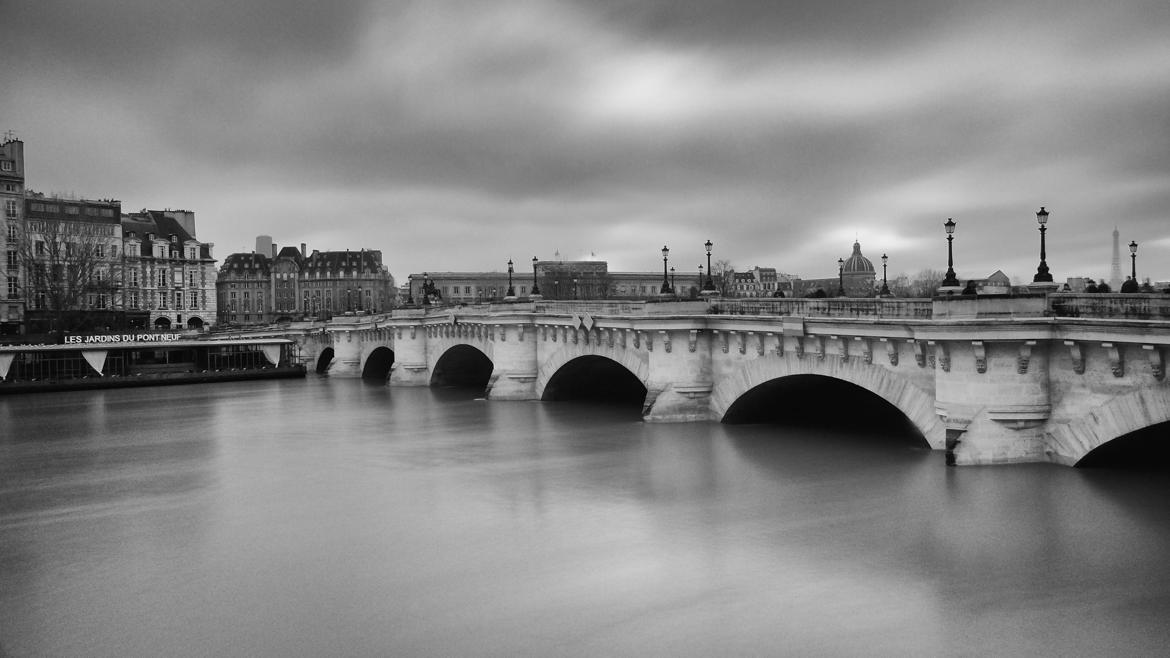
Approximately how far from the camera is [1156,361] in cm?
1722

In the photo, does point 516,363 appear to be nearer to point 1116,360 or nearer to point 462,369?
point 462,369

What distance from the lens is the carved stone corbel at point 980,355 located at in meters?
20.3

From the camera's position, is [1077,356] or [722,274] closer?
[1077,356]

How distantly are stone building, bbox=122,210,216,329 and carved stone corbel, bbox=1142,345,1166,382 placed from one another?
9685 centimetres

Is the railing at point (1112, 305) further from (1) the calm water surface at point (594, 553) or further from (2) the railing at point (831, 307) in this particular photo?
(1) the calm water surface at point (594, 553)

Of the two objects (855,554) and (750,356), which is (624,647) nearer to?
(855,554)

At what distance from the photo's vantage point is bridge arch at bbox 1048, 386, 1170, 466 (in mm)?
17469

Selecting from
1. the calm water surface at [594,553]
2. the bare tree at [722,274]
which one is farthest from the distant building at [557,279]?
the calm water surface at [594,553]

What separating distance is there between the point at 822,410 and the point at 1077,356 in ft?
50.6

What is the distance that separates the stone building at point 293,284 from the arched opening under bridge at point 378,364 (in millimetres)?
80373

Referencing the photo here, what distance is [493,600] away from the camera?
15.5 meters

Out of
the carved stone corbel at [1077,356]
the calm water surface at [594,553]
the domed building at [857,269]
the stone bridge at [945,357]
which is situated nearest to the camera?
the calm water surface at [594,553]

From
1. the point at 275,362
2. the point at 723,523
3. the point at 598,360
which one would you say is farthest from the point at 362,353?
A: the point at 723,523

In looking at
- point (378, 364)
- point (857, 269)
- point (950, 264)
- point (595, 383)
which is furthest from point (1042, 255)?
point (857, 269)
